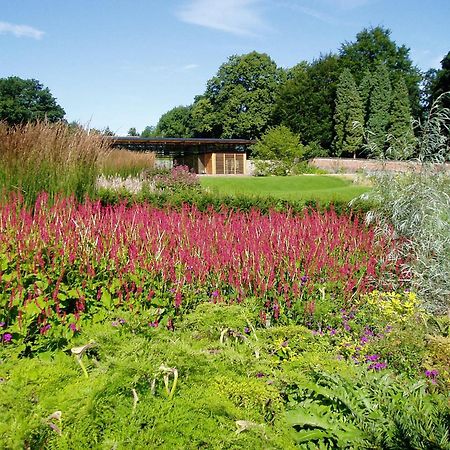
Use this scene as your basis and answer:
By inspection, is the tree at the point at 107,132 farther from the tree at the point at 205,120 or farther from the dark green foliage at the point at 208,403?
the tree at the point at 205,120

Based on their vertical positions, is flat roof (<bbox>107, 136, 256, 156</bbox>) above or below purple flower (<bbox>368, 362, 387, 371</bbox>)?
above

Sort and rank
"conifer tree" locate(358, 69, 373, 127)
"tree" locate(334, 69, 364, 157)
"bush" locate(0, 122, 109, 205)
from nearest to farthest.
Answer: "bush" locate(0, 122, 109, 205) → "tree" locate(334, 69, 364, 157) → "conifer tree" locate(358, 69, 373, 127)

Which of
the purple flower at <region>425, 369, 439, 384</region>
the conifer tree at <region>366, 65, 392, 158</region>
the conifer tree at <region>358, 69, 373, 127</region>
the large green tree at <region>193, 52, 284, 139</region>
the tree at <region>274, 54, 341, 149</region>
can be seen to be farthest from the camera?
the large green tree at <region>193, 52, 284, 139</region>

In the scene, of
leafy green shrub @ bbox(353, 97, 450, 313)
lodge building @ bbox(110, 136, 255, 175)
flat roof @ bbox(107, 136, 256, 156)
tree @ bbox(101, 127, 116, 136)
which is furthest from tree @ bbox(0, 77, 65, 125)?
leafy green shrub @ bbox(353, 97, 450, 313)

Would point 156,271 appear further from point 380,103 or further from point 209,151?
point 380,103

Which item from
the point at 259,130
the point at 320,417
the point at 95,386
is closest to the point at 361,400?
the point at 320,417

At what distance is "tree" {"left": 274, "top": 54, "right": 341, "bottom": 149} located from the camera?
41.9 m

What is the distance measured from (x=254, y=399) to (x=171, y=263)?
1975 millimetres

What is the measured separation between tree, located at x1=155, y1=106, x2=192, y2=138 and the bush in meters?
60.3

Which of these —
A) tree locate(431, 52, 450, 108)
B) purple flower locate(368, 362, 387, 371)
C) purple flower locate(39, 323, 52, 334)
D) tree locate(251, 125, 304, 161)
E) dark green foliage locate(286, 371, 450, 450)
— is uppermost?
tree locate(431, 52, 450, 108)

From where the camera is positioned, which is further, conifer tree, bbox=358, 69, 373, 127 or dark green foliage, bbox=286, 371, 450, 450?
conifer tree, bbox=358, 69, 373, 127

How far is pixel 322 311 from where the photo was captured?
352cm

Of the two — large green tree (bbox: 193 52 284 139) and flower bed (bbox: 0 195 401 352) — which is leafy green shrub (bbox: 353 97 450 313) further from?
large green tree (bbox: 193 52 284 139)

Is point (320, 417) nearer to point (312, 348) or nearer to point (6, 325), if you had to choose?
point (312, 348)
